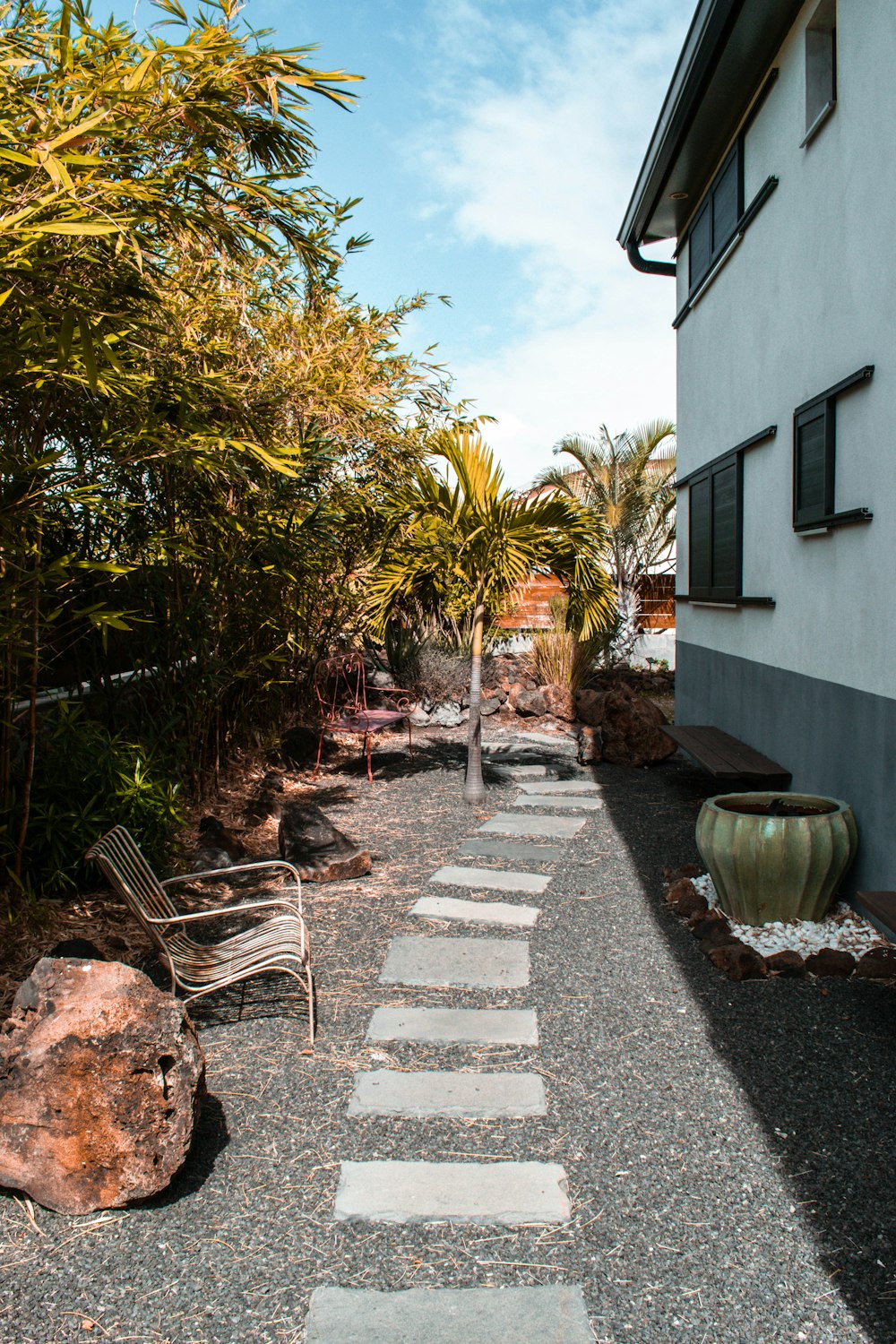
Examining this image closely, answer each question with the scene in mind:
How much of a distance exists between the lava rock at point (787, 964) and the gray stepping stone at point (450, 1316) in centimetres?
197

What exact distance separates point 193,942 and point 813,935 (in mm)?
2576

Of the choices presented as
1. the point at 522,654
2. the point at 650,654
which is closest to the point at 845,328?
the point at 522,654

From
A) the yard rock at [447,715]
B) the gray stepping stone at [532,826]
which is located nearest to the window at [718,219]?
the gray stepping stone at [532,826]

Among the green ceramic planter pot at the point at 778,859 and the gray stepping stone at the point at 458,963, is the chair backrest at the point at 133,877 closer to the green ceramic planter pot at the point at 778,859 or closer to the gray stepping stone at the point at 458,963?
the gray stepping stone at the point at 458,963

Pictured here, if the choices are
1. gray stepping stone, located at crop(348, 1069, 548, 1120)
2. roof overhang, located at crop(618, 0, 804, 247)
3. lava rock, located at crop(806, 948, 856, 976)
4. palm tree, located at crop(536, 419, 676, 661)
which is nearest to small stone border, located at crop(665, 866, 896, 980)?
lava rock, located at crop(806, 948, 856, 976)

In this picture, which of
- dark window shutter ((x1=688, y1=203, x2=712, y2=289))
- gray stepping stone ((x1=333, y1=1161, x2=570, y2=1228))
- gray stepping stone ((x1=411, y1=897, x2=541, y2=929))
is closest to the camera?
gray stepping stone ((x1=333, y1=1161, x2=570, y2=1228))

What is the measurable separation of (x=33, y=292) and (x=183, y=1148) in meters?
2.44

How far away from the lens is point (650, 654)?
14.0m

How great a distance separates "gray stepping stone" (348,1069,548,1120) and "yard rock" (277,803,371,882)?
7.03ft

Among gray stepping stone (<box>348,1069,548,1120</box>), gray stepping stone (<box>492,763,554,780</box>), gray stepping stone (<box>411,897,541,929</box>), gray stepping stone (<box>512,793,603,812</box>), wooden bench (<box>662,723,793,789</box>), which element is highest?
wooden bench (<box>662,723,793,789</box>)

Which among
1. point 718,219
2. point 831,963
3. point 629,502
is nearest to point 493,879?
point 831,963

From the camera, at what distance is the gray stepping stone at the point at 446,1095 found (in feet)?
8.87

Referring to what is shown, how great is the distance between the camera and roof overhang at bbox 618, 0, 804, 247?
5.41 m

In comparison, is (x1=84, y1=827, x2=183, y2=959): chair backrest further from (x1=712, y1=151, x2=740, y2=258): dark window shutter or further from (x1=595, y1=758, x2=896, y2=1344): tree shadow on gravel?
(x1=712, y1=151, x2=740, y2=258): dark window shutter
